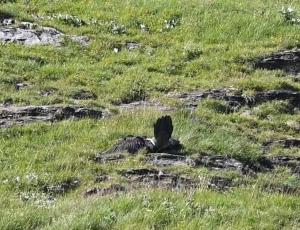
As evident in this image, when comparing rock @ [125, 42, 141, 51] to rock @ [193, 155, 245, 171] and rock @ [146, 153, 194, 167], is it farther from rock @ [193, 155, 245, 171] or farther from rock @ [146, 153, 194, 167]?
rock @ [146, 153, 194, 167]

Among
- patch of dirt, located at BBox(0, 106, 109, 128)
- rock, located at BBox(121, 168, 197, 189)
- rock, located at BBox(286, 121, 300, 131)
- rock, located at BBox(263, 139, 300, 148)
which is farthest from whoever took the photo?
rock, located at BBox(286, 121, 300, 131)

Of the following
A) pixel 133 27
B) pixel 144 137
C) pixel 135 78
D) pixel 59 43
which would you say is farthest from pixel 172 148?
pixel 133 27

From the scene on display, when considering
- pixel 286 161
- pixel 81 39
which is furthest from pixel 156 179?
pixel 81 39

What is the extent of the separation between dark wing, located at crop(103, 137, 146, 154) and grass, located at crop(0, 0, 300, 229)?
0.95ft

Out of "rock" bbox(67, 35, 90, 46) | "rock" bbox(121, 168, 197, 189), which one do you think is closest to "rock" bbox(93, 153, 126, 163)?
"rock" bbox(121, 168, 197, 189)

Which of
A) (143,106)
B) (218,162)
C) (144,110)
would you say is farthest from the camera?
(143,106)

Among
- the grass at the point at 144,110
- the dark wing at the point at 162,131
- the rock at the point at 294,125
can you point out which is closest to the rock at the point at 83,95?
the grass at the point at 144,110

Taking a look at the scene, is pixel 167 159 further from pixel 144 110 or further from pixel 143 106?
pixel 143 106

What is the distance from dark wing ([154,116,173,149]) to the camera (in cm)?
1146

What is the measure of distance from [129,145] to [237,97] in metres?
4.31

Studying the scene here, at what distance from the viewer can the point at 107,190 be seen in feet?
31.9

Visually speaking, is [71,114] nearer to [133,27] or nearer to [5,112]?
[5,112]

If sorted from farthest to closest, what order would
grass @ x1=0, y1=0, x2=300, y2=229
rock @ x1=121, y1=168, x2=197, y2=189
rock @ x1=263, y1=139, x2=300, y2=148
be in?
rock @ x1=263, y1=139, x2=300, y2=148, rock @ x1=121, y1=168, x2=197, y2=189, grass @ x1=0, y1=0, x2=300, y2=229

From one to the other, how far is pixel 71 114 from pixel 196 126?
234cm
